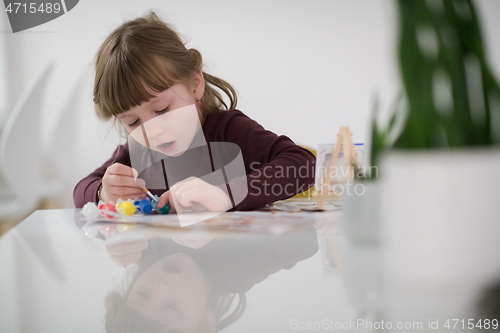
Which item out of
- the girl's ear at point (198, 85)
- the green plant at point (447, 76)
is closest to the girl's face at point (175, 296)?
the green plant at point (447, 76)

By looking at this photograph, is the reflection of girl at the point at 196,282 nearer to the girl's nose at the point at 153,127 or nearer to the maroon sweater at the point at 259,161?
the maroon sweater at the point at 259,161

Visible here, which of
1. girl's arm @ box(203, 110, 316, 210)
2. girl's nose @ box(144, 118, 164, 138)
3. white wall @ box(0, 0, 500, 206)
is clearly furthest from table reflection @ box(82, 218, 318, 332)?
white wall @ box(0, 0, 500, 206)

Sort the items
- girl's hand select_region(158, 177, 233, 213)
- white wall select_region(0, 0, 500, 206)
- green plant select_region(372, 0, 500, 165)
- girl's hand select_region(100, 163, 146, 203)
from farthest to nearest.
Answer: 1. white wall select_region(0, 0, 500, 206)
2. girl's hand select_region(100, 163, 146, 203)
3. girl's hand select_region(158, 177, 233, 213)
4. green plant select_region(372, 0, 500, 165)

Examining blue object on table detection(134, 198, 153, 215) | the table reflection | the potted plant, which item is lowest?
blue object on table detection(134, 198, 153, 215)

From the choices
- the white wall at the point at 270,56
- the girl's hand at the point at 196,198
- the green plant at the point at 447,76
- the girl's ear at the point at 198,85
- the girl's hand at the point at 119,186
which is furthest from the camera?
the white wall at the point at 270,56

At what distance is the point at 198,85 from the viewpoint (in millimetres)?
916

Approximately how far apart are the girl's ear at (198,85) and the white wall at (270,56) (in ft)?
2.22

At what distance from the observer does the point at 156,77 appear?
0.77m

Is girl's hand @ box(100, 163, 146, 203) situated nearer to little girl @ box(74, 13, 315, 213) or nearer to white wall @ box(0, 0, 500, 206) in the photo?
little girl @ box(74, 13, 315, 213)

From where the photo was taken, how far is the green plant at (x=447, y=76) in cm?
16

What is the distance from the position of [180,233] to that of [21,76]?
1.60 m

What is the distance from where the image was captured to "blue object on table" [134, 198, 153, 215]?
580 millimetres

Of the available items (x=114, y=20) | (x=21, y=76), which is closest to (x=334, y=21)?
(x=114, y=20)

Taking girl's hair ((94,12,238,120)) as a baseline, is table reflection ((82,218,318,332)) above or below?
below
